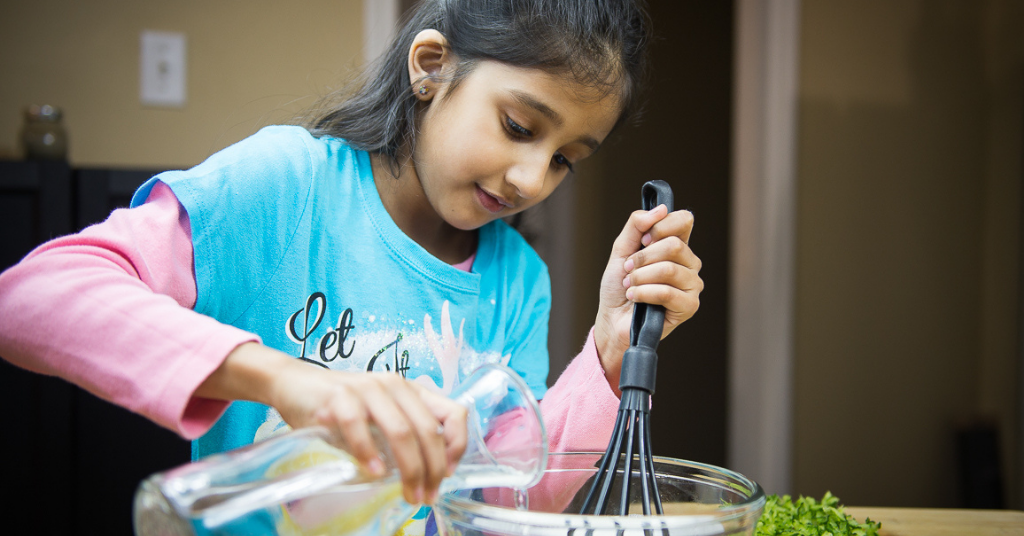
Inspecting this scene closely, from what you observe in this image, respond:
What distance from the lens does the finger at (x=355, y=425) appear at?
326mm

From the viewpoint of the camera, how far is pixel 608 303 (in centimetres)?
73

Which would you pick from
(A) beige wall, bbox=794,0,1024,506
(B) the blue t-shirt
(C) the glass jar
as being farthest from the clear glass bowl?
(A) beige wall, bbox=794,0,1024,506

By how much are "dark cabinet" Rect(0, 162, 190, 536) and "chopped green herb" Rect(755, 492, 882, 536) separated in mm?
1098

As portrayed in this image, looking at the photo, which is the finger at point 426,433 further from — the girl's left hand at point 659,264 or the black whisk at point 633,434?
the girl's left hand at point 659,264

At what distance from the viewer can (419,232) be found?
0.84m

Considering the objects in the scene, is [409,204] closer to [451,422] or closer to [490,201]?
[490,201]

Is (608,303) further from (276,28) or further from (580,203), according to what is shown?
(580,203)

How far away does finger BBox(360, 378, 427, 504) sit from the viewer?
325 mm

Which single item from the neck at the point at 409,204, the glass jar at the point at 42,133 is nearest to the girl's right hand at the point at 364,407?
the neck at the point at 409,204

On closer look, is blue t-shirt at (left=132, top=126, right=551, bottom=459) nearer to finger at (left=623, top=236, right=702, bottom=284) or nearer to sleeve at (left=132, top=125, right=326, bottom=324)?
sleeve at (left=132, top=125, right=326, bottom=324)

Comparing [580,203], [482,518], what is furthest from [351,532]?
[580,203]

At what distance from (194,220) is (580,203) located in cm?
213

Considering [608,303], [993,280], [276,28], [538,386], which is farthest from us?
[993,280]

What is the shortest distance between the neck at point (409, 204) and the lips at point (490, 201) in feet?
0.35
